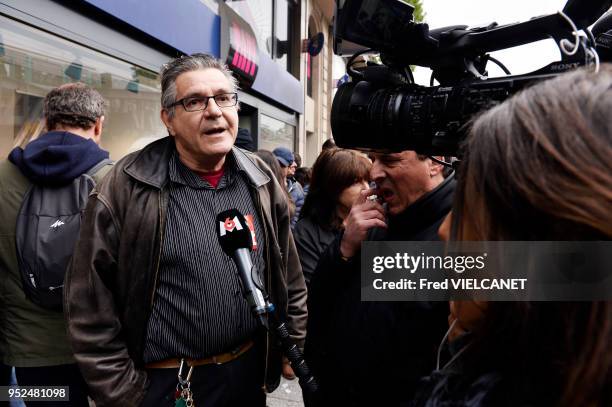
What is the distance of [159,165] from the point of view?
173cm

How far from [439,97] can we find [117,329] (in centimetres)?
123

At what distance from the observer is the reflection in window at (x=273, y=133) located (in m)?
7.86

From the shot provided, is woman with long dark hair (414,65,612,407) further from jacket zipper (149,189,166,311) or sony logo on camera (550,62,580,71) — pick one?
jacket zipper (149,189,166,311)

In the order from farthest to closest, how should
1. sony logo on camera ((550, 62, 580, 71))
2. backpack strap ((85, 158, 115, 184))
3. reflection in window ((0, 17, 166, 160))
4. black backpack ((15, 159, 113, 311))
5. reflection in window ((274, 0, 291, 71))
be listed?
reflection in window ((274, 0, 291, 71)), reflection in window ((0, 17, 166, 160)), backpack strap ((85, 158, 115, 184)), black backpack ((15, 159, 113, 311)), sony logo on camera ((550, 62, 580, 71))

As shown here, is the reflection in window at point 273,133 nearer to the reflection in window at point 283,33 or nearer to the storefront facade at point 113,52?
the storefront facade at point 113,52

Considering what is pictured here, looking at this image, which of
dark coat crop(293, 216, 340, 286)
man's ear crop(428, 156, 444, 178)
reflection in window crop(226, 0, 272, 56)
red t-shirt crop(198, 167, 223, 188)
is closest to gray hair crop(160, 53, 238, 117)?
red t-shirt crop(198, 167, 223, 188)

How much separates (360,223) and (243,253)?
367 mm

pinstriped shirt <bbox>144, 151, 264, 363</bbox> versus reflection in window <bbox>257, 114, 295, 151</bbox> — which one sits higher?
reflection in window <bbox>257, 114, 295, 151</bbox>

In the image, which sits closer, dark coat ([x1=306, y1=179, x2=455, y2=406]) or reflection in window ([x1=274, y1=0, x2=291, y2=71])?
dark coat ([x1=306, y1=179, x2=455, y2=406])

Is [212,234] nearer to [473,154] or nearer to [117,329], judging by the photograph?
[117,329]

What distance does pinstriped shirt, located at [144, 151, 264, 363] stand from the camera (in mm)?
1622

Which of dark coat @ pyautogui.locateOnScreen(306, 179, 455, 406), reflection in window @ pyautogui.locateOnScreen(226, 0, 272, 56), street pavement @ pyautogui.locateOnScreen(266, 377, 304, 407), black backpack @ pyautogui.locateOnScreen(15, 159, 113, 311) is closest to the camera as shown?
dark coat @ pyautogui.locateOnScreen(306, 179, 455, 406)

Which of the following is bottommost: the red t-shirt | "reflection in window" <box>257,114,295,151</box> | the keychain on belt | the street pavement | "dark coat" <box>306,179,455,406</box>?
the street pavement

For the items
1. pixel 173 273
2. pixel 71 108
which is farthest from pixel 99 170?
pixel 173 273
